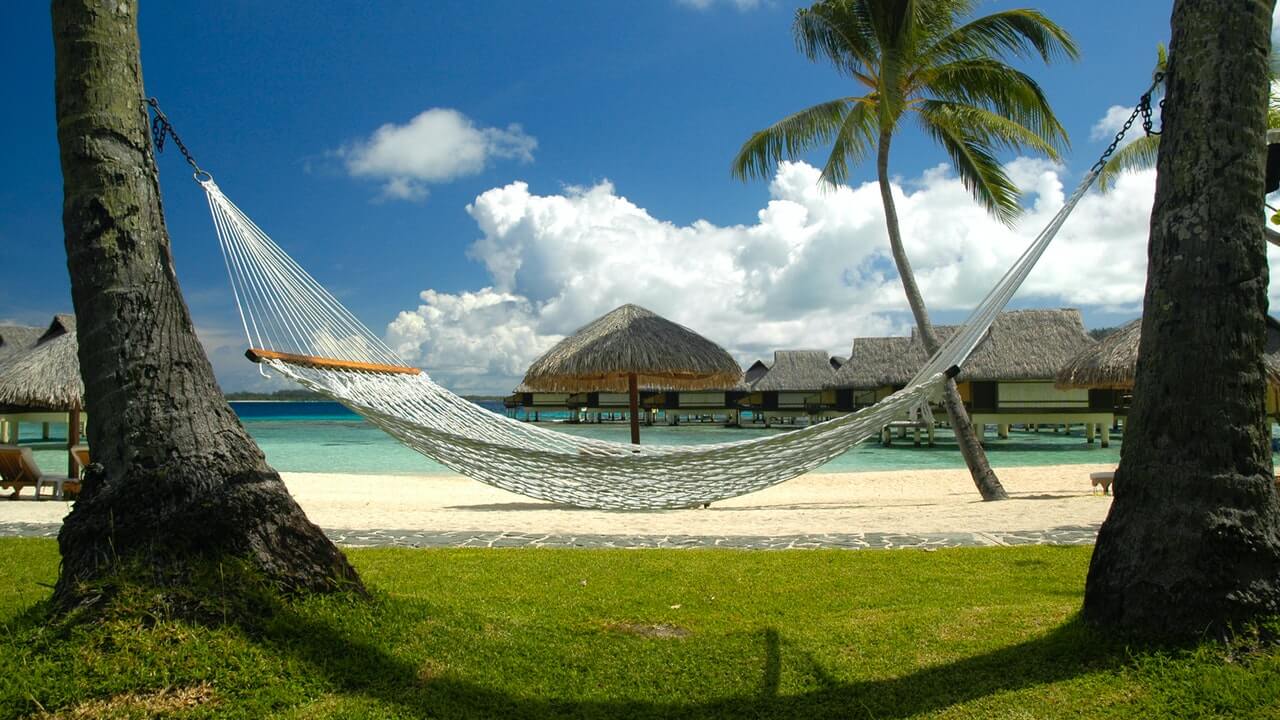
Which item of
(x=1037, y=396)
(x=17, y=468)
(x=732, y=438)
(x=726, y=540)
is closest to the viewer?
(x=726, y=540)

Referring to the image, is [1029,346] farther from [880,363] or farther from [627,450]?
[627,450]

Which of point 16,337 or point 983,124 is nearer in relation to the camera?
point 983,124

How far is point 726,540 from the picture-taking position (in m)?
3.52

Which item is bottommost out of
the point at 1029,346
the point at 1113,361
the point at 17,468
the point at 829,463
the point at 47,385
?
the point at 829,463

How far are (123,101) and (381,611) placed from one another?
1325 mm

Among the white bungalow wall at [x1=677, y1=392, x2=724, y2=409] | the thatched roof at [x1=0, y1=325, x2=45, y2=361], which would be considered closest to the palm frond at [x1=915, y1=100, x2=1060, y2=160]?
the thatched roof at [x1=0, y1=325, x2=45, y2=361]

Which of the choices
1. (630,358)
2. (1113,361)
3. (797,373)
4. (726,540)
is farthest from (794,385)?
(726,540)

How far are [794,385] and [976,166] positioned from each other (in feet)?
50.0

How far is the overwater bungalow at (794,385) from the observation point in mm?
20688

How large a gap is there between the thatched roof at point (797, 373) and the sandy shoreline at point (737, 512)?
13.1 meters

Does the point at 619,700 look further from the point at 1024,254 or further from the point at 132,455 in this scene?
the point at 1024,254

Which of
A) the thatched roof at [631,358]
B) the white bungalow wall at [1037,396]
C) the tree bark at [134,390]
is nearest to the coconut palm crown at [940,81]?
the thatched roof at [631,358]

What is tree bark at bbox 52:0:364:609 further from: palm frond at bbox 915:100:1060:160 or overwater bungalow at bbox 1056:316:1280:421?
overwater bungalow at bbox 1056:316:1280:421

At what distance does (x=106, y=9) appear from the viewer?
72.6 inches
